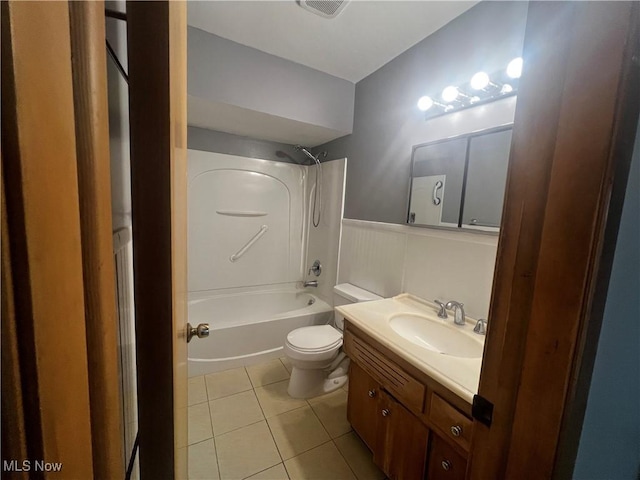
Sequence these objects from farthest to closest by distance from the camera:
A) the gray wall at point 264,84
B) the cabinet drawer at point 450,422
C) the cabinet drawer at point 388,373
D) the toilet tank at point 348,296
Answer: the toilet tank at point 348,296 < the gray wall at point 264,84 < the cabinet drawer at point 388,373 < the cabinet drawer at point 450,422

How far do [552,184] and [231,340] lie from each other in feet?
7.75

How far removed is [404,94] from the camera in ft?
6.14

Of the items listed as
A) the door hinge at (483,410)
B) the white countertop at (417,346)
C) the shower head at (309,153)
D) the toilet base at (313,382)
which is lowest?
the toilet base at (313,382)

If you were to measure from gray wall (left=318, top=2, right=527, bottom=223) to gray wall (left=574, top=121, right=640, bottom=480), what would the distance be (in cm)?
129

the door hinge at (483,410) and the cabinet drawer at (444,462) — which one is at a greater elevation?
the door hinge at (483,410)

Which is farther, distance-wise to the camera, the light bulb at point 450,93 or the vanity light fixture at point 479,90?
the light bulb at point 450,93

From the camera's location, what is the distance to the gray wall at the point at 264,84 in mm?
1780

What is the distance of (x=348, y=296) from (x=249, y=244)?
137 centimetres

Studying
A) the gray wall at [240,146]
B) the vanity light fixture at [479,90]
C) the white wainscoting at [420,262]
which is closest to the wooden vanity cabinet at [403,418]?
the white wainscoting at [420,262]

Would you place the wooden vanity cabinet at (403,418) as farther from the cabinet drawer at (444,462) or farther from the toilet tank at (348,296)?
the toilet tank at (348,296)

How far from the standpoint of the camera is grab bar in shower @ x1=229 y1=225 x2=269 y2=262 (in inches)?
114

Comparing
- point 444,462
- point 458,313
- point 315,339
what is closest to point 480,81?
point 458,313

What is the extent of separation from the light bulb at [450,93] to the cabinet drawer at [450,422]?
61.1 inches

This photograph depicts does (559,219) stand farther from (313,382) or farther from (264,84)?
(264,84)
